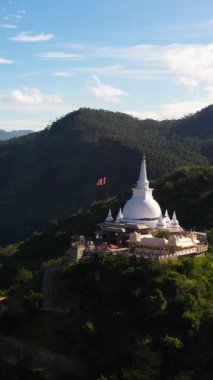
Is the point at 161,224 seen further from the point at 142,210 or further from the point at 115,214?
the point at 115,214

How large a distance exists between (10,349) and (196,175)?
3842cm

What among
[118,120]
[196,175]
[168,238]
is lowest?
[168,238]

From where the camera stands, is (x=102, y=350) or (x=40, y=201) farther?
(x=40, y=201)

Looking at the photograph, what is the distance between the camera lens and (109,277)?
117 ft

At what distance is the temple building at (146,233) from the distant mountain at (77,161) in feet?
189

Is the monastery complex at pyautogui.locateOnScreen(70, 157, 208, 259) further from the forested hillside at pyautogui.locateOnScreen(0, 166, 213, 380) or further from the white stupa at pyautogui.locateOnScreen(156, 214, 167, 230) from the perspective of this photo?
the forested hillside at pyautogui.locateOnScreen(0, 166, 213, 380)

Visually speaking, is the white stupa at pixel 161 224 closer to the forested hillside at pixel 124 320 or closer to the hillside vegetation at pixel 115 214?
the forested hillside at pixel 124 320

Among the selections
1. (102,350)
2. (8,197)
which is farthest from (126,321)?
(8,197)

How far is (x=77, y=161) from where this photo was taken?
5256 inches

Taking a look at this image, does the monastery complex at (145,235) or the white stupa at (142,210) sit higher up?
the white stupa at (142,210)

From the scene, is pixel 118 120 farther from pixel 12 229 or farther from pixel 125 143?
pixel 12 229

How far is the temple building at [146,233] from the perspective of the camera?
38.0m

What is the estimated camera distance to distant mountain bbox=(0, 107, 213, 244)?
370ft

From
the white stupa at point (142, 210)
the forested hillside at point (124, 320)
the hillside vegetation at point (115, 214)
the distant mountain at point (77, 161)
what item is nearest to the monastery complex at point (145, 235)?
the white stupa at point (142, 210)
